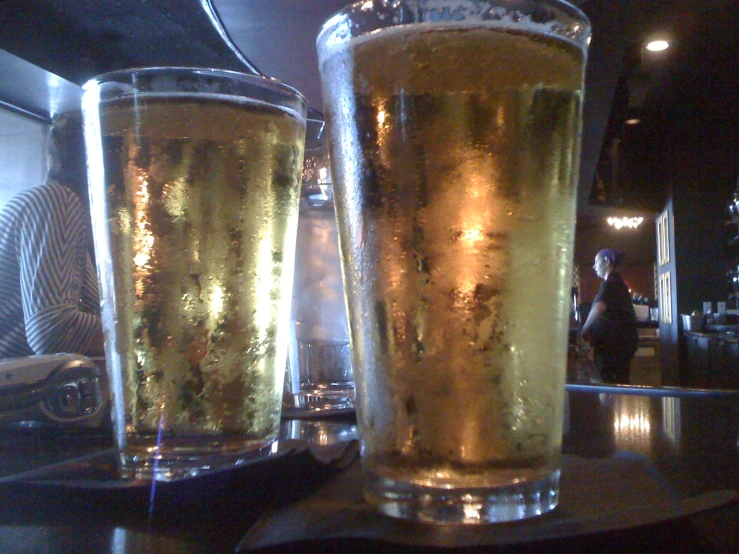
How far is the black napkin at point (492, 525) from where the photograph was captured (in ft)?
0.88

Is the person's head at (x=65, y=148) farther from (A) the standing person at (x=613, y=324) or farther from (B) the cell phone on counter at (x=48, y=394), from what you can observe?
(A) the standing person at (x=613, y=324)

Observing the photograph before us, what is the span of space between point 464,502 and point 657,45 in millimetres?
5143

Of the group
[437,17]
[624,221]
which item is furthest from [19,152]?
[624,221]

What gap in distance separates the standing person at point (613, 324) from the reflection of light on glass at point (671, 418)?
4.42 m

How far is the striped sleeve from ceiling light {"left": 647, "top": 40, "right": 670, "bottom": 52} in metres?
4.09

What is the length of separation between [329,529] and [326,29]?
280mm

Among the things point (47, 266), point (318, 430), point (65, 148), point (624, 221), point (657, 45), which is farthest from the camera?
point (624, 221)

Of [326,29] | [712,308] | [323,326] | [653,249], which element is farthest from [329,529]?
[653,249]

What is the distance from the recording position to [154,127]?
448 mm

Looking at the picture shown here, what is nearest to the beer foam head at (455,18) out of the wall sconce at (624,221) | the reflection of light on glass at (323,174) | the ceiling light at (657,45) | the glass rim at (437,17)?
the glass rim at (437,17)

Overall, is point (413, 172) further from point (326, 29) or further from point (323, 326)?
point (323, 326)

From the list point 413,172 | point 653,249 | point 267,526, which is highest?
point 653,249

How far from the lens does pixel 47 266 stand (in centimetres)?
192

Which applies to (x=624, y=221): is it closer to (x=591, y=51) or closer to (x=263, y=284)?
(x=591, y=51)
